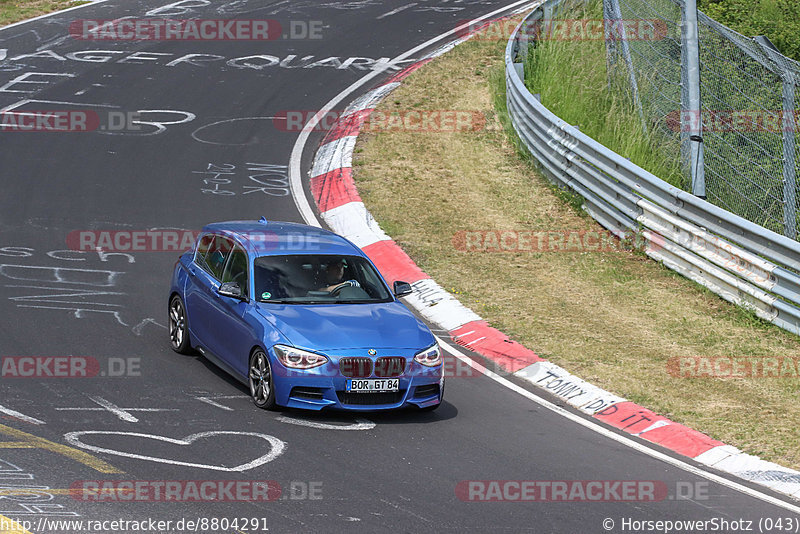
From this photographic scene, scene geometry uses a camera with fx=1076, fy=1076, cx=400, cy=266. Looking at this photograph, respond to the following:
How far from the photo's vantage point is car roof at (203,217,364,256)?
11203mm

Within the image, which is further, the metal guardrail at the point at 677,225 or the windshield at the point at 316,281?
the metal guardrail at the point at 677,225

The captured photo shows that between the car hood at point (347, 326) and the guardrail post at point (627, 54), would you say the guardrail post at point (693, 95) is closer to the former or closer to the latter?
the guardrail post at point (627, 54)

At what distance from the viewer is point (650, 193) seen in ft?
50.8

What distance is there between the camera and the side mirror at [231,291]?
34.7 feet

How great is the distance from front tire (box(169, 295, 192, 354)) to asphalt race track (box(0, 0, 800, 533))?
17cm

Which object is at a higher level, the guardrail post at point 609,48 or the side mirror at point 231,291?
the guardrail post at point 609,48

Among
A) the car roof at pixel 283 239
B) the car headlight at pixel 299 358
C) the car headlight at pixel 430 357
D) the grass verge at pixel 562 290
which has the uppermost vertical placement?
the car roof at pixel 283 239

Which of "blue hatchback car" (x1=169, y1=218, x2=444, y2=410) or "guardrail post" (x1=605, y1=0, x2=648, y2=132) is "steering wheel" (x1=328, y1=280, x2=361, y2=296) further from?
"guardrail post" (x1=605, y1=0, x2=648, y2=132)

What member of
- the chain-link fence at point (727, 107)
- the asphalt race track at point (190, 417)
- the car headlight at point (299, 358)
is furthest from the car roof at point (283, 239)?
the chain-link fence at point (727, 107)

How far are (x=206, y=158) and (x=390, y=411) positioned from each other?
34.5 ft

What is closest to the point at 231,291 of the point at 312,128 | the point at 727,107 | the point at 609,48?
the point at 727,107

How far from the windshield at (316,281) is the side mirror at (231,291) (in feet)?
0.58

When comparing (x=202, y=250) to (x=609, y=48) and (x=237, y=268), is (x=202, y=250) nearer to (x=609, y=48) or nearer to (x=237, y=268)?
(x=237, y=268)

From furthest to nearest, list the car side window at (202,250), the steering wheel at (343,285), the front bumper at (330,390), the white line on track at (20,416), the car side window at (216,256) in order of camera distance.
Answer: the car side window at (202,250) → the car side window at (216,256) → the steering wheel at (343,285) → the front bumper at (330,390) → the white line on track at (20,416)
